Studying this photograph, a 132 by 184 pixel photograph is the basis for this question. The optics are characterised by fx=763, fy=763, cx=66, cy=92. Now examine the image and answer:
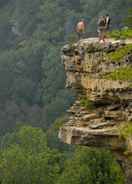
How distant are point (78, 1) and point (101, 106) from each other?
7131 centimetres

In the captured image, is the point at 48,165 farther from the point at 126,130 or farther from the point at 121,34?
the point at 126,130

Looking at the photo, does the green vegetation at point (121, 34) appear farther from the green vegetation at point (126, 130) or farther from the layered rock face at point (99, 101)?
the green vegetation at point (126, 130)

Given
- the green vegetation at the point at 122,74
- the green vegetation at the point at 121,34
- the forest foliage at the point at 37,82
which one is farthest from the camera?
the forest foliage at the point at 37,82

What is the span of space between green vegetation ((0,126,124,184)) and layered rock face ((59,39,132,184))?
11.3 meters

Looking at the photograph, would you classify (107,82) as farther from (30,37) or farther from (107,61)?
(30,37)

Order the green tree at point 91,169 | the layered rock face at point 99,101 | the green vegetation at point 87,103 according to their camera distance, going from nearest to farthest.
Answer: the layered rock face at point 99,101
the green vegetation at point 87,103
the green tree at point 91,169

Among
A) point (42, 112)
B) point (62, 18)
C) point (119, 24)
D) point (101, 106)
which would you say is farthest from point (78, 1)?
point (101, 106)

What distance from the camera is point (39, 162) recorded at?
40625 mm

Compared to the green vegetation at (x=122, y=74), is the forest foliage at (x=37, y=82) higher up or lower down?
lower down

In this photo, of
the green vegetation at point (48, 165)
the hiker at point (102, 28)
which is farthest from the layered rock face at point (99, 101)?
the green vegetation at point (48, 165)

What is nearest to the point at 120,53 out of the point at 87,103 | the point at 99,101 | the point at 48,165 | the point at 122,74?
the point at 122,74

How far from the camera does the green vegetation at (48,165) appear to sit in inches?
1399

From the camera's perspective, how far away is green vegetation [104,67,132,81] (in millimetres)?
20055

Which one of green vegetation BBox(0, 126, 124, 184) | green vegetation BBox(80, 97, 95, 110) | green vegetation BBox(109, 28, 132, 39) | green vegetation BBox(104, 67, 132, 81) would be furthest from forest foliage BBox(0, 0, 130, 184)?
green vegetation BBox(104, 67, 132, 81)
